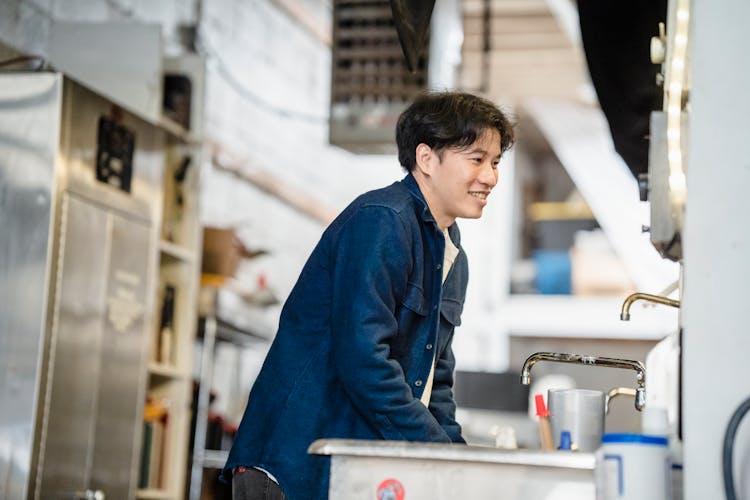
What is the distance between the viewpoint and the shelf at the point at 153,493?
509 centimetres

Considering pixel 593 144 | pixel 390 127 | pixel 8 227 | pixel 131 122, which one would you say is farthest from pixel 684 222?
pixel 593 144

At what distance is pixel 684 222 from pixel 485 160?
0.66 meters

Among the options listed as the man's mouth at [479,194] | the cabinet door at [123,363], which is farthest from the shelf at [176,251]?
the man's mouth at [479,194]

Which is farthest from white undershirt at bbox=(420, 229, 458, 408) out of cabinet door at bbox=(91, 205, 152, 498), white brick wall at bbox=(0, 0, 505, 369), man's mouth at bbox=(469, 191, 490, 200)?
white brick wall at bbox=(0, 0, 505, 369)

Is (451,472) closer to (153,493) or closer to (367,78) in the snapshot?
(153,493)

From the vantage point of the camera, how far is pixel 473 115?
231cm

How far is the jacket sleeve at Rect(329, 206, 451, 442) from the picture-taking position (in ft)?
6.79

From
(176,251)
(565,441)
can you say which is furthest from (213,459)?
(565,441)

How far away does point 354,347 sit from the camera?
81.7 inches

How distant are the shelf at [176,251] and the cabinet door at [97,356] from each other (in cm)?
24

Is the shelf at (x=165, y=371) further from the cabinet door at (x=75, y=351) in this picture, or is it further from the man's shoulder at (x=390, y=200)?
the man's shoulder at (x=390, y=200)

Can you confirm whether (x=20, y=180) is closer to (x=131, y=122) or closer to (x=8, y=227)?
(x=8, y=227)

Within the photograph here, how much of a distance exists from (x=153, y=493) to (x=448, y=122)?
331cm

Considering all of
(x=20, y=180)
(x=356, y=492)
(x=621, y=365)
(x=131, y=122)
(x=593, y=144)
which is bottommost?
(x=356, y=492)
